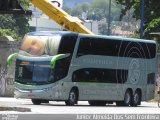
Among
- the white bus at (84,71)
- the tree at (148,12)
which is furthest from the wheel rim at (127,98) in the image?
the tree at (148,12)

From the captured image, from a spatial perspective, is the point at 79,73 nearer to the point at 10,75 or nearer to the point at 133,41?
the point at 133,41

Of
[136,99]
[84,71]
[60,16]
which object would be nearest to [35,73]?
[84,71]

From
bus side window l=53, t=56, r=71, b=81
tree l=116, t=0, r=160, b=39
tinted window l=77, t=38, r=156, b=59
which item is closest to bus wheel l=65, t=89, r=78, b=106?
bus side window l=53, t=56, r=71, b=81

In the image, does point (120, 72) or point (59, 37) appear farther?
point (120, 72)

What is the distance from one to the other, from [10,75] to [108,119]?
2523 centimetres

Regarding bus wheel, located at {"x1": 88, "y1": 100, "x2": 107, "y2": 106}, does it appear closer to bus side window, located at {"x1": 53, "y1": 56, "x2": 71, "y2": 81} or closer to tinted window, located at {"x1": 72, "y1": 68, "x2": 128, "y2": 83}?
tinted window, located at {"x1": 72, "y1": 68, "x2": 128, "y2": 83}

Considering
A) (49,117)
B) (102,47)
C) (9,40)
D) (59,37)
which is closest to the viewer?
(49,117)

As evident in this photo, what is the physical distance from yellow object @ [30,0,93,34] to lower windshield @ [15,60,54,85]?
27.6 feet

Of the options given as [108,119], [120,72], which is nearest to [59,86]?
[120,72]

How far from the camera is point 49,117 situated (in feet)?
82.8

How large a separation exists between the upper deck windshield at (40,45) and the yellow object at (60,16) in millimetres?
7639

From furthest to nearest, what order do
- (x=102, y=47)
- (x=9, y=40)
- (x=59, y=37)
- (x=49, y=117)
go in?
(x=9, y=40)
(x=102, y=47)
(x=59, y=37)
(x=49, y=117)

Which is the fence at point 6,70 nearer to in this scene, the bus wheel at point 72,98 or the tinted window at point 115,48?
the tinted window at point 115,48

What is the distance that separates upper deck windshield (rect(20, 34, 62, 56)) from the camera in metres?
37.2
